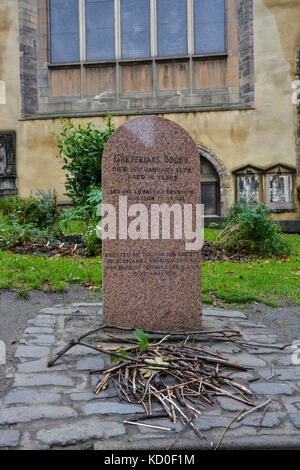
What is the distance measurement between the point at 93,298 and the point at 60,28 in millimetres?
10569

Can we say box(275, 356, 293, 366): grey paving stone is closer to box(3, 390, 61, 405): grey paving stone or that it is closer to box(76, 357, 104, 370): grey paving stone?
box(76, 357, 104, 370): grey paving stone

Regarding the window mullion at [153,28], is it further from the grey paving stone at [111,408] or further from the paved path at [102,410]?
the grey paving stone at [111,408]

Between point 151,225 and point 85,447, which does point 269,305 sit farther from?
point 85,447

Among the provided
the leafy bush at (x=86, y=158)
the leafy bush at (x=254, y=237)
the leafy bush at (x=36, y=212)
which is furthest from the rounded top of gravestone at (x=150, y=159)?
the leafy bush at (x=36, y=212)

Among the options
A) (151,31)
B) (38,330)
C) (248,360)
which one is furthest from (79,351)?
(151,31)

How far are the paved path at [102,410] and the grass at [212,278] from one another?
1.66m

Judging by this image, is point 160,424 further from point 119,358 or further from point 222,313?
point 222,313

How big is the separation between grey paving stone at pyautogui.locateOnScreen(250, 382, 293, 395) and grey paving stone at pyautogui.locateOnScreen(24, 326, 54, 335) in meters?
1.86

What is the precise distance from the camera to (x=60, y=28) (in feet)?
41.0

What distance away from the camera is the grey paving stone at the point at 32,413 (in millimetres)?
2238

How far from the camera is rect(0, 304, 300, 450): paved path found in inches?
81.4

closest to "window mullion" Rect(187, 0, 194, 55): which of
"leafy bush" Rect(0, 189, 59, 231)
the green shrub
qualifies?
"leafy bush" Rect(0, 189, 59, 231)
